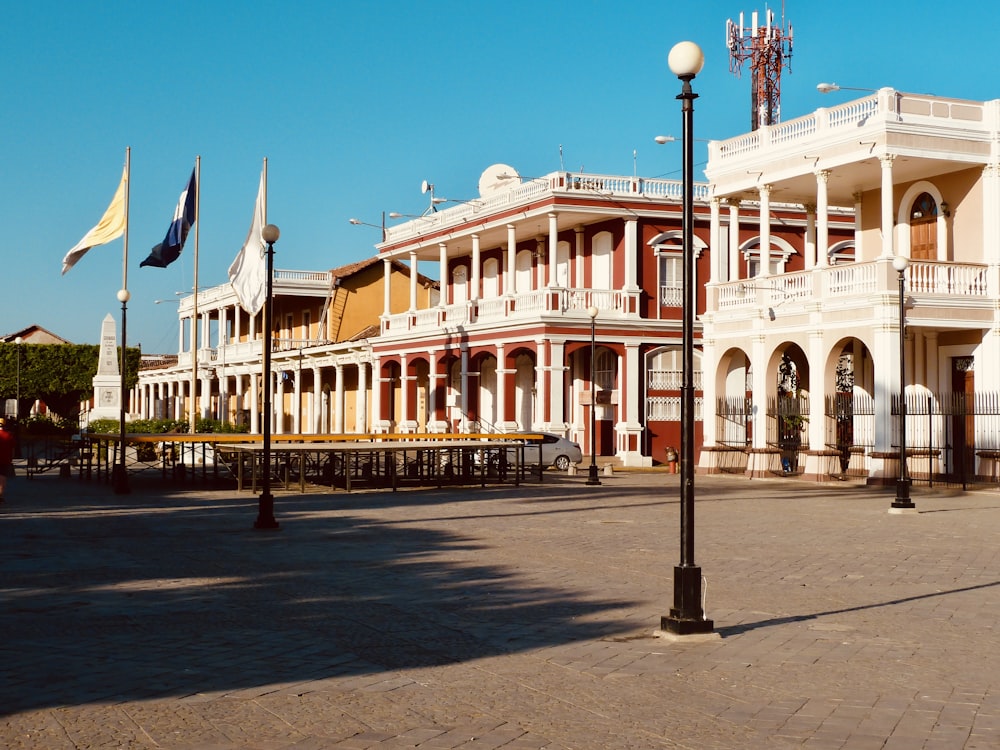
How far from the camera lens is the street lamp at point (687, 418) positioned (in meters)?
9.90

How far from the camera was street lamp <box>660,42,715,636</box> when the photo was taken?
32.5ft

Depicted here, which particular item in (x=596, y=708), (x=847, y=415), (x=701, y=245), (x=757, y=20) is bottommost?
(x=596, y=708)

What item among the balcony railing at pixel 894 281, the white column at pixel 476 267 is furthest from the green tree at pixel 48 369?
the balcony railing at pixel 894 281

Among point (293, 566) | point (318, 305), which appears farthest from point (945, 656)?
point (318, 305)

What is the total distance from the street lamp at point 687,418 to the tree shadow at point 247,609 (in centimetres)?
65

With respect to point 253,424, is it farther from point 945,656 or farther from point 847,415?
point 945,656

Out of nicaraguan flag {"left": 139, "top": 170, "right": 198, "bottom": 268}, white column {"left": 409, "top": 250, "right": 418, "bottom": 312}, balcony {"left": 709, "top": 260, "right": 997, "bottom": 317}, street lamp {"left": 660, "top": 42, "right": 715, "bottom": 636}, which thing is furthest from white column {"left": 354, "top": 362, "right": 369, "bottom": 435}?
street lamp {"left": 660, "top": 42, "right": 715, "bottom": 636}

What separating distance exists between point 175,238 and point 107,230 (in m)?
4.55

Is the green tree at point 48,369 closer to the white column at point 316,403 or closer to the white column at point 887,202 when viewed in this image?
the white column at point 316,403

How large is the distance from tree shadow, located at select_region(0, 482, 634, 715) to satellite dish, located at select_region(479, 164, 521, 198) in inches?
1123

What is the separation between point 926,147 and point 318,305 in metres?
43.6

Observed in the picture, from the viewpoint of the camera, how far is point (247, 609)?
11328mm

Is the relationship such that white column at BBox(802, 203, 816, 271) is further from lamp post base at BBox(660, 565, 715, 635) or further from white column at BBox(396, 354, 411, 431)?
lamp post base at BBox(660, 565, 715, 635)

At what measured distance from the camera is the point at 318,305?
227 feet
